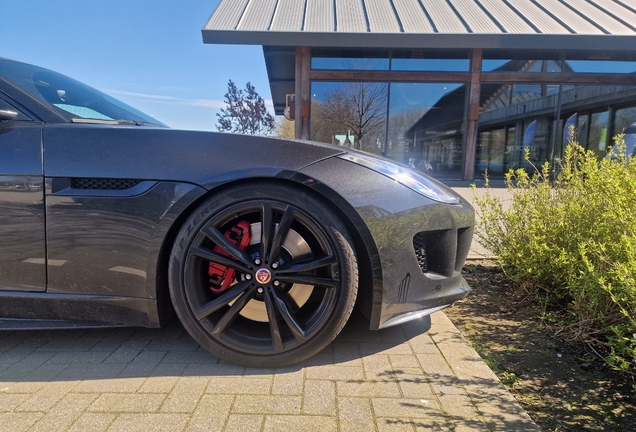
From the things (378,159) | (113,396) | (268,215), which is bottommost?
(113,396)

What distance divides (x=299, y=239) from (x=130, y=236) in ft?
2.71

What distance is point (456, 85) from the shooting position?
10711mm

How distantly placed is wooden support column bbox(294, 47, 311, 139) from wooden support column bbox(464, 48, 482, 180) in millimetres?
4501

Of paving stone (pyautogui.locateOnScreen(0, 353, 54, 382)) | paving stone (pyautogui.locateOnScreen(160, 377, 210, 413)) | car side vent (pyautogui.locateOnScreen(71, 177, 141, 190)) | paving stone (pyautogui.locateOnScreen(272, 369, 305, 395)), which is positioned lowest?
paving stone (pyautogui.locateOnScreen(0, 353, 54, 382))

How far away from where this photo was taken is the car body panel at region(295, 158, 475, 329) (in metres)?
1.86

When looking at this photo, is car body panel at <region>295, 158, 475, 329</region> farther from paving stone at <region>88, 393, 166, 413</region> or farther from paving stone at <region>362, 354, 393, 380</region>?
paving stone at <region>88, 393, 166, 413</region>

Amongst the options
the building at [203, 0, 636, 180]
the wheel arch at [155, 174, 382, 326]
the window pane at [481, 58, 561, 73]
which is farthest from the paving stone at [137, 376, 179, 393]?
the window pane at [481, 58, 561, 73]

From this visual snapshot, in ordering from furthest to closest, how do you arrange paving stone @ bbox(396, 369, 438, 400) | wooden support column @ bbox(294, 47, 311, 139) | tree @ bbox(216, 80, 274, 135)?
tree @ bbox(216, 80, 274, 135), wooden support column @ bbox(294, 47, 311, 139), paving stone @ bbox(396, 369, 438, 400)

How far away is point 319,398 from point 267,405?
0.23 meters

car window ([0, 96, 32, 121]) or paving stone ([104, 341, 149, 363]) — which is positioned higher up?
car window ([0, 96, 32, 121])

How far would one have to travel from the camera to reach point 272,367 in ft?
6.39

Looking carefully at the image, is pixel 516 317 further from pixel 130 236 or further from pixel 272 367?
pixel 130 236

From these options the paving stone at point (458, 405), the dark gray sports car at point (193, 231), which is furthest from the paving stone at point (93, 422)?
the paving stone at point (458, 405)

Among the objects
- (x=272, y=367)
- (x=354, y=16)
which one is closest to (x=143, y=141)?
(x=272, y=367)
